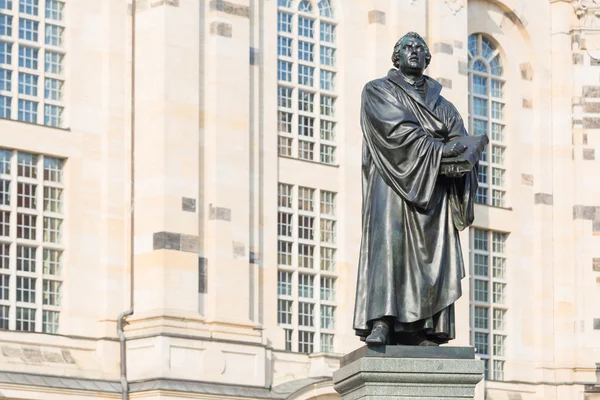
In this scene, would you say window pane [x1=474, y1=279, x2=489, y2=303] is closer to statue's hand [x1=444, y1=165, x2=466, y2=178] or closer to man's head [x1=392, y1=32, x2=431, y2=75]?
man's head [x1=392, y1=32, x2=431, y2=75]

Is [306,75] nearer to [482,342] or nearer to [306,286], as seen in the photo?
[306,286]

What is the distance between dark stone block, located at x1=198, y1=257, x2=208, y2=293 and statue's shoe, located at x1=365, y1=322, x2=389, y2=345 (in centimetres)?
2168

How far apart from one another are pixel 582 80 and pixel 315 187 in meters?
8.88

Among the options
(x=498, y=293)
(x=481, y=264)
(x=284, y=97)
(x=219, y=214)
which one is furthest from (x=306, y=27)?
(x=498, y=293)

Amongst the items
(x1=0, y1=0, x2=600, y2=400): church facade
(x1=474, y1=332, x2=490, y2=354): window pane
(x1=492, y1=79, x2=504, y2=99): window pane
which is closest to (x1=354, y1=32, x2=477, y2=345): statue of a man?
(x1=0, y1=0, x2=600, y2=400): church facade

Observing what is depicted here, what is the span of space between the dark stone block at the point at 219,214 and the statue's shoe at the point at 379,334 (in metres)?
22.0

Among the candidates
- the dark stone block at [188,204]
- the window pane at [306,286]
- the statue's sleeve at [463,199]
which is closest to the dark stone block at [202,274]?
the dark stone block at [188,204]

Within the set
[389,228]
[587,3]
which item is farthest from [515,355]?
[389,228]

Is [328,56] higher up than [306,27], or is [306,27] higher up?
[306,27]

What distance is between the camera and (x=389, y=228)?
12109mm

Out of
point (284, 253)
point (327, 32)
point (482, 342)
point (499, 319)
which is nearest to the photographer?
point (284, 253)

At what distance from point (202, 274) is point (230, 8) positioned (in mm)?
5256

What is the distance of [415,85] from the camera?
12.7 metres

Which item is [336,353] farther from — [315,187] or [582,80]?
[582,80]
